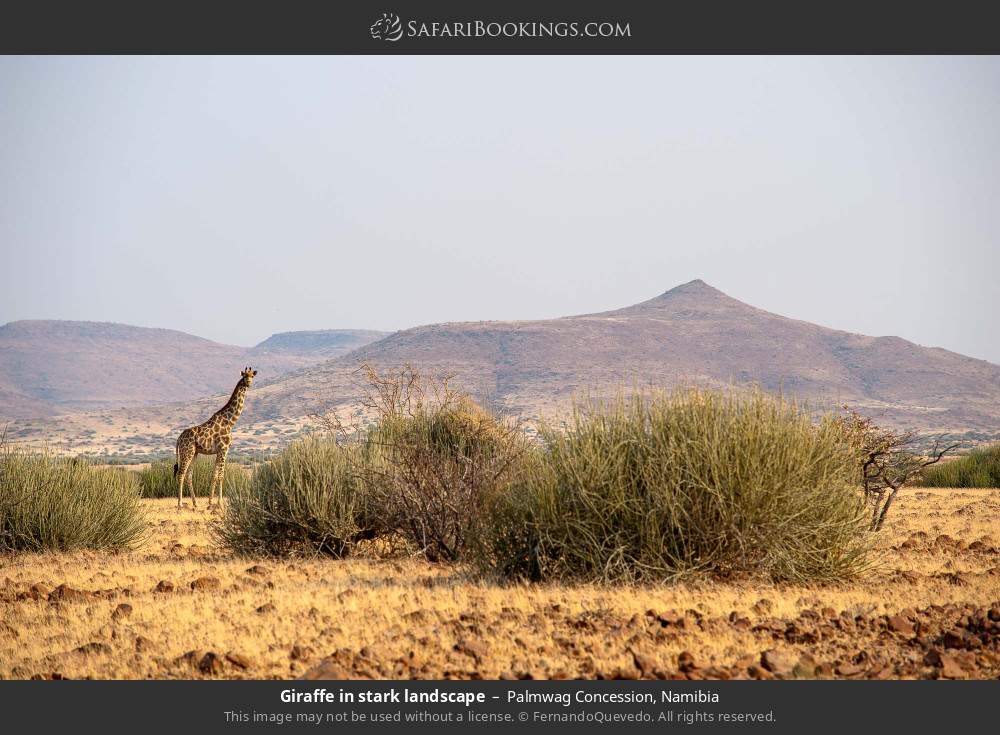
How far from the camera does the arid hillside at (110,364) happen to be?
121 meters

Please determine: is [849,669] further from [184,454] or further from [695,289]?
[695,289]

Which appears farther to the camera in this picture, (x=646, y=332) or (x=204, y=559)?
(x=646, y=332)

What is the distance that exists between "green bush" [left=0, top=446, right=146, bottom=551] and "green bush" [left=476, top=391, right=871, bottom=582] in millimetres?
6280

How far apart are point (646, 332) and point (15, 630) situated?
102575 millimetres

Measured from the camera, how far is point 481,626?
6961mm

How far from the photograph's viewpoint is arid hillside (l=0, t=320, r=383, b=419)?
121 metres

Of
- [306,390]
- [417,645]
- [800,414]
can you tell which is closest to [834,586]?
[800,414]

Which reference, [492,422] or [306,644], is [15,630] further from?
[492,422]

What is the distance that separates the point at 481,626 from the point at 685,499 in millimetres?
2094

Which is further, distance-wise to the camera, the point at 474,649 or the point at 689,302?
the point at 689,302

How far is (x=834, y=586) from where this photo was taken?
867cm

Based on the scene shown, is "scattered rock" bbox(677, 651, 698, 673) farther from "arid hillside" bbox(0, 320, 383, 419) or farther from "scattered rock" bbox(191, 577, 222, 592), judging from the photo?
"arid hillside" bbox(0, 320, 383, 419)

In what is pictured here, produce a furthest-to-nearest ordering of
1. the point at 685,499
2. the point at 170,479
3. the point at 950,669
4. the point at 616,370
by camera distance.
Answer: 1. the point at 616,370
2. the point at 170,479
3. the point at 685,499
4. the point at 950,669

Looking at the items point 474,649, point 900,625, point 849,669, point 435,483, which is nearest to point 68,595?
point 435,483
